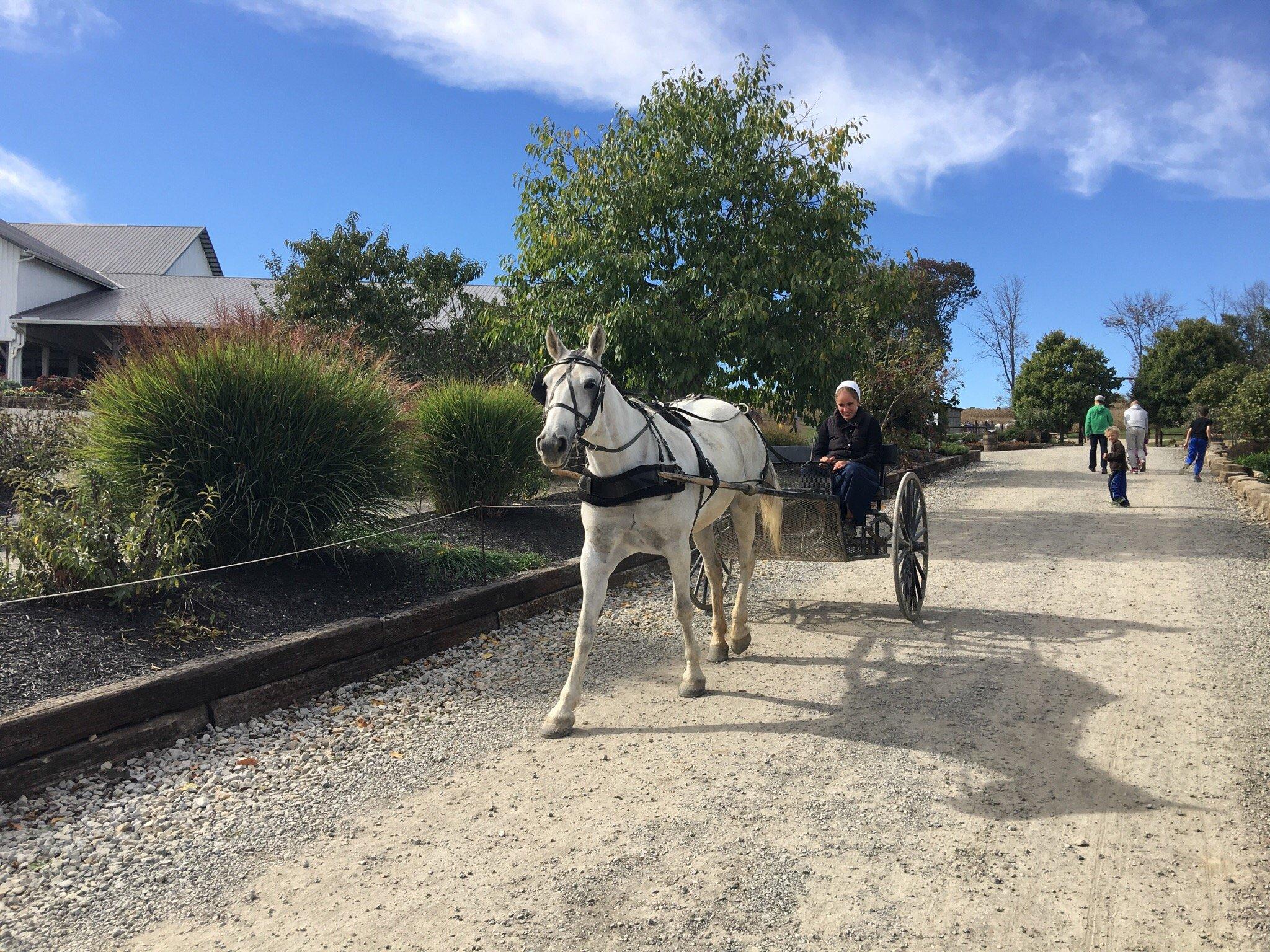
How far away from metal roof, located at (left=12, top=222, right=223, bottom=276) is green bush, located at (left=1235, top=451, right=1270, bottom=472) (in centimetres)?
4063

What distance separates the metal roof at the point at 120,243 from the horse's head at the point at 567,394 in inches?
1603

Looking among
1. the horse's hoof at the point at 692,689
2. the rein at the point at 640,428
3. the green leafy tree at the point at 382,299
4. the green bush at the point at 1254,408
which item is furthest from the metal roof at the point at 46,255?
the green bush at the point at 1254,408

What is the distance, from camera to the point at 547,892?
10.4 ft

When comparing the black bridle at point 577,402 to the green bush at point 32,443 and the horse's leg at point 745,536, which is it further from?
the green bush at point 32,443

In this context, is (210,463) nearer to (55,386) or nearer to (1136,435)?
(55,386)

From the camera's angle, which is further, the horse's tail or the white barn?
the white barn

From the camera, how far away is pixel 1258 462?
17.8m

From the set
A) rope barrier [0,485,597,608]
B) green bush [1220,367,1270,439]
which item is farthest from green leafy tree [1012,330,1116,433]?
rope barrier [0,485,597,608]

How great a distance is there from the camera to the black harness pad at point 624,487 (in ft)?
15.9

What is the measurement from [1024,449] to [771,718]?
1378 inches

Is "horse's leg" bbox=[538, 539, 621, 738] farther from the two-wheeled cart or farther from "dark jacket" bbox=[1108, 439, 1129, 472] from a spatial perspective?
"dark jacket" bbox=[1108, 439, 1129, 472]

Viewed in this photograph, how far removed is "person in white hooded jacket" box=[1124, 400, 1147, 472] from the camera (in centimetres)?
2044

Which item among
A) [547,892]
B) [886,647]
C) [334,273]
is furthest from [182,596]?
[334,273]

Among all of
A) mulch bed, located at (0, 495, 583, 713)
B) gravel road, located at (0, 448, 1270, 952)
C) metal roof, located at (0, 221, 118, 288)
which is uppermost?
metal roof, located at (0, 221, 118, 288)
